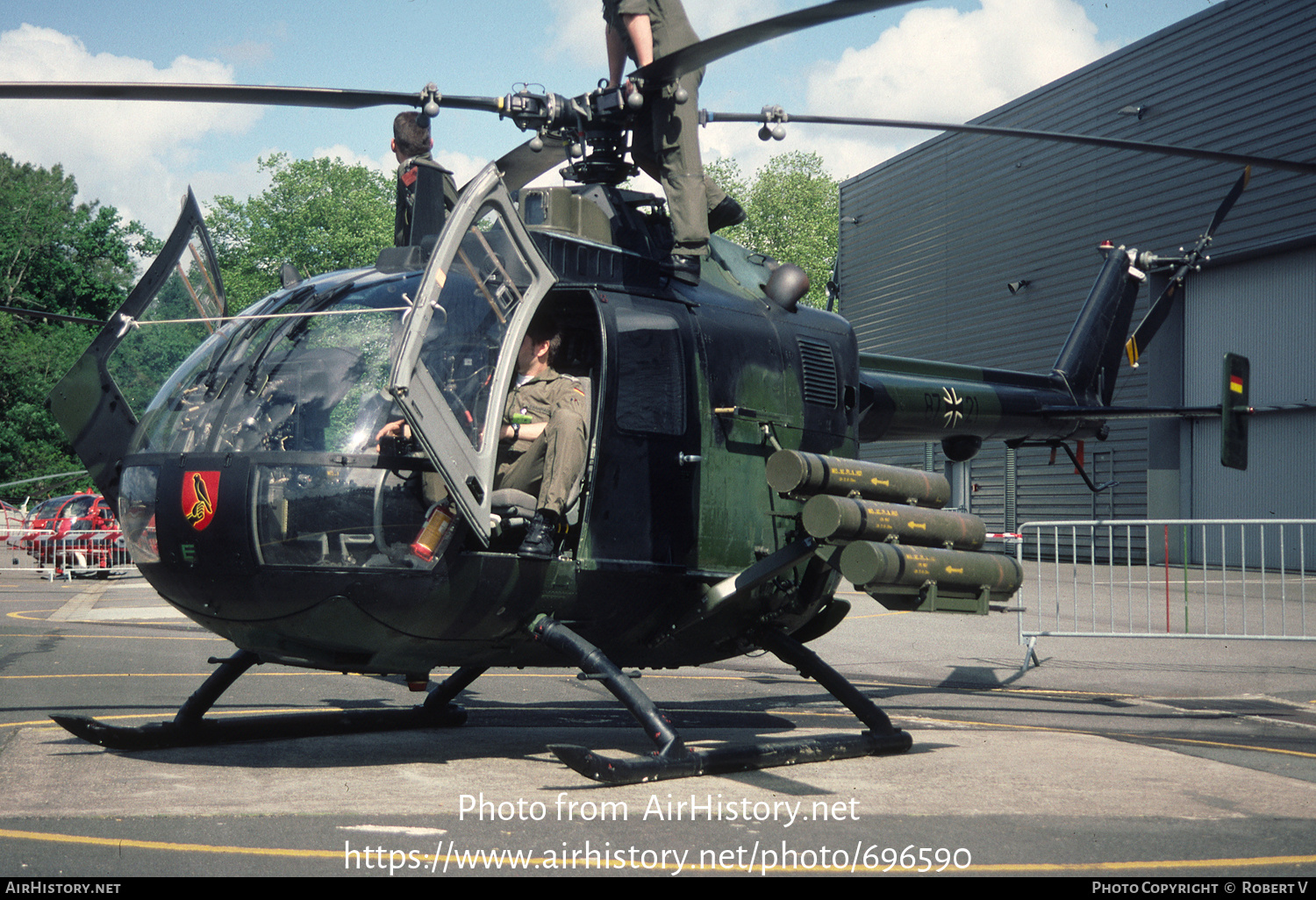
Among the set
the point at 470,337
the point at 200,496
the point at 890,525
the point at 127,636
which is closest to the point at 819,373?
the point at 890,525

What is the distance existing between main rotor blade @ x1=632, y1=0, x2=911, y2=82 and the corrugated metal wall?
765 inches

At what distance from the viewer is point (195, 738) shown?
6.55m

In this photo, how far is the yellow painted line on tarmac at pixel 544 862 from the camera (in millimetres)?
4211

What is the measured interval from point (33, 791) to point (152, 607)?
13.2 m

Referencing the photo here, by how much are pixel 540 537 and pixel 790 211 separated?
57.0 m

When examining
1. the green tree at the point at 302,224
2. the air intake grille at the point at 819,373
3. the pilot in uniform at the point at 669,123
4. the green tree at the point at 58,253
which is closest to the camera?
the pilot in uniform at the point at 669,123

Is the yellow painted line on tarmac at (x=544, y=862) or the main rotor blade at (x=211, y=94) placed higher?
the main rotor blade at (x=211, y=94)

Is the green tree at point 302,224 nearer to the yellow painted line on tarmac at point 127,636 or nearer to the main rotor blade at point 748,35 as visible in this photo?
the yellow painted line on tarmac at point 127,636

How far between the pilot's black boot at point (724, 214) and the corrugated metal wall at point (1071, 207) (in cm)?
1800

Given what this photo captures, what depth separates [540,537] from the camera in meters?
5.61

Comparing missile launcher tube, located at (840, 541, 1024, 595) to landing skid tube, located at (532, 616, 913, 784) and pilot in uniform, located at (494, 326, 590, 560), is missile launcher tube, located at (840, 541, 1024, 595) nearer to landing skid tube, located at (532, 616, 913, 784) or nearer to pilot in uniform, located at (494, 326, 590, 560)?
landing skid tube, located at (532, 616, 913, 784)

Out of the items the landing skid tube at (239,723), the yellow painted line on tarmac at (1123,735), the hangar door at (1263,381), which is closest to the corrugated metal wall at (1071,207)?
the hangar door at (1263,381)

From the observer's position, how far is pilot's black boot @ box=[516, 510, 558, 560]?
5586mm

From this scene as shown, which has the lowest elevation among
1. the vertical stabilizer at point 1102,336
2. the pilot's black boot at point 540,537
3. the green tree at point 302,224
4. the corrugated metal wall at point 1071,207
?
the pilot's black boot at point 540,537
